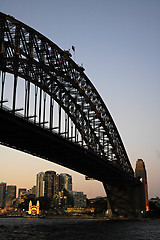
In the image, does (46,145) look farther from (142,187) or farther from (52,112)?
(142,187)

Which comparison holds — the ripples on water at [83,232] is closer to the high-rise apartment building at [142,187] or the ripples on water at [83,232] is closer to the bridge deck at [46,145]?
the bridge deck at [46,145]

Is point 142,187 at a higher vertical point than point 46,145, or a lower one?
lower

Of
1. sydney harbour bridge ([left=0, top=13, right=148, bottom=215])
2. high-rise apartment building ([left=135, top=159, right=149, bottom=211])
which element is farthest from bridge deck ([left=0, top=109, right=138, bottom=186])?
high-rise apartment building ([left=135, top=159, right=149, bottom=211])

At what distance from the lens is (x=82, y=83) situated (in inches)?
2751

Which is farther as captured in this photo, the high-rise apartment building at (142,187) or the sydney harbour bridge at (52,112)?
the high-rise apartment building at (142,187)

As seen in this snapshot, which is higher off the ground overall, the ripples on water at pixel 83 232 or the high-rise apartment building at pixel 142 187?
the high-rise apartment building at pixel 142 187

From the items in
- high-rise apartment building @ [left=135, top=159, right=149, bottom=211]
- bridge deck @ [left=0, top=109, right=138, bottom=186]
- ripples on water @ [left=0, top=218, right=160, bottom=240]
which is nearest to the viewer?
bridge deck @ [left=0, top=109, right=138, bottom=186]

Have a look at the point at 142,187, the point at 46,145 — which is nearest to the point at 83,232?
the point at 46,145

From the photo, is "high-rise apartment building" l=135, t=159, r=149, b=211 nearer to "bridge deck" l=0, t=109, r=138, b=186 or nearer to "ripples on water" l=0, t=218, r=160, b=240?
"bridge deck" l=0, t=109, r=138, b=186

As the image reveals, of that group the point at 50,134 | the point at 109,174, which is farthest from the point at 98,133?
the point at 50,134

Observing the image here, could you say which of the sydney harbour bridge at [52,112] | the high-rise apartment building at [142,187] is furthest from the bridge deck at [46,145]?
the high-rise apartment building at [142,187]

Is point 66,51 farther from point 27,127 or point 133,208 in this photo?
point 133,208

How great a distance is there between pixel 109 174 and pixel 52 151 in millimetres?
31926

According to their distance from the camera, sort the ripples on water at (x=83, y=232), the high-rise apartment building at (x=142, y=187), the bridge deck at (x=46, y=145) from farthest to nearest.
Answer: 1. the high-rise apartment building at (x=142, y=187)
2. the ripples on water at (x=83, y=232)
3. the bridge deck at (x=46, y=145)
